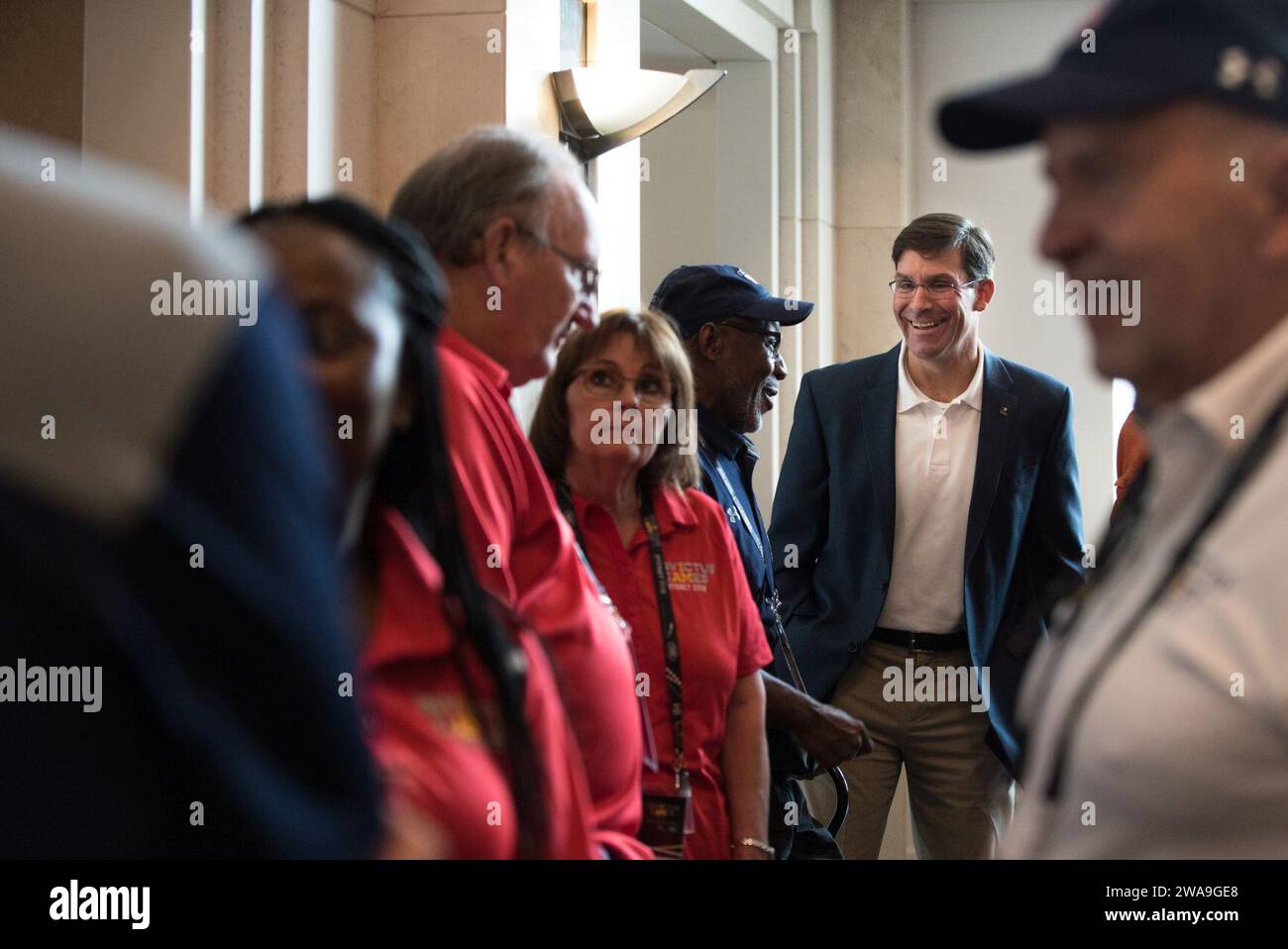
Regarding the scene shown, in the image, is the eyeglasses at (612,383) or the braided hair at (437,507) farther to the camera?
the eyeglasses at (612,383)

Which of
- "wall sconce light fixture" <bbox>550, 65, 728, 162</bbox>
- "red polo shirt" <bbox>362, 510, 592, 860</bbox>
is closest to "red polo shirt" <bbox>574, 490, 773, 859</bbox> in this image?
"red polo shirt" <bbox>362, 510, 592, 860</bbox>

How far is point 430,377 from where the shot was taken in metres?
1.05

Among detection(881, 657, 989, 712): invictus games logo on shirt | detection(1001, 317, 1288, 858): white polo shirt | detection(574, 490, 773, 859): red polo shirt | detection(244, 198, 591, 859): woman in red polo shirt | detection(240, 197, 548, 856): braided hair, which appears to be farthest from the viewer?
detection(881, 657, 989, 712): invictus games logo on shirt

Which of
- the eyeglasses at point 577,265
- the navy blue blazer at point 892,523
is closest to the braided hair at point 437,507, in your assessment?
the eyeglasses at point 577,265

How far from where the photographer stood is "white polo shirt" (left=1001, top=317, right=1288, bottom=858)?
0.79 metres

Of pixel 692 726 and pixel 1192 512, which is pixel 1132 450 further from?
pixel 1192 512

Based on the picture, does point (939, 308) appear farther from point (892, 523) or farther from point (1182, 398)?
point (1182, 398)

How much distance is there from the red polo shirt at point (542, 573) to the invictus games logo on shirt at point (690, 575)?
1.32ft

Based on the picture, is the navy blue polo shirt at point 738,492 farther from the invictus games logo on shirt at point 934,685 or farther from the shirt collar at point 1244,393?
the shirt collar at point 1244,393

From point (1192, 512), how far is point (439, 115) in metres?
2.03

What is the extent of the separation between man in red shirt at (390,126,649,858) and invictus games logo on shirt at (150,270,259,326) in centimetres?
70

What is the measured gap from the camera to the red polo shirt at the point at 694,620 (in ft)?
5.98

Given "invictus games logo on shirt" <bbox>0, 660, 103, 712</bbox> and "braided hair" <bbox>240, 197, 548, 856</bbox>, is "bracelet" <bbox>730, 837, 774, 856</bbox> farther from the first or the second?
"invictus games logo on shirt" <bbox>0, 660, 103, 712</bbox>

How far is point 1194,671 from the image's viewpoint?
0.80m
